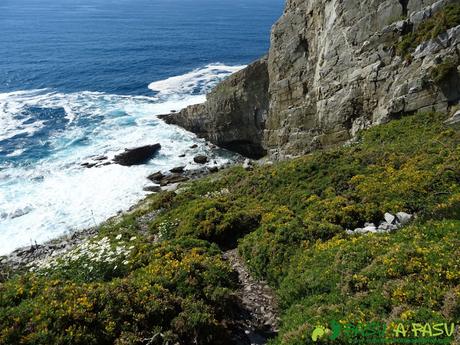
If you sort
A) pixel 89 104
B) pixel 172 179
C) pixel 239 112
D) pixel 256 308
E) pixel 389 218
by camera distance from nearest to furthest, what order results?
1. pixel 256 308
2. pixel 389 218
3. pixel 172 179
4. pixel 239 112
5. pixel 89 104

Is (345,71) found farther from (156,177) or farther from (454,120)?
(156,177)

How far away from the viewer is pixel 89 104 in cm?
8000

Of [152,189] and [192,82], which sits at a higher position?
[192,82]

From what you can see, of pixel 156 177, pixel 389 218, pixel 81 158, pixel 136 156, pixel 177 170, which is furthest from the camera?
pixel 136 156

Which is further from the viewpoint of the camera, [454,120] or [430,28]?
[430,28]

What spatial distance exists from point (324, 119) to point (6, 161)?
48.5 m

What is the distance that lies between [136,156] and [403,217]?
47679 millimetres

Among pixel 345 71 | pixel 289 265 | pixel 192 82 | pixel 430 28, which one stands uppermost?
pixel 430 28

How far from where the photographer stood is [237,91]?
61.4 meters

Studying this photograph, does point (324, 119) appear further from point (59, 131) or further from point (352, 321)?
point (59, 131)

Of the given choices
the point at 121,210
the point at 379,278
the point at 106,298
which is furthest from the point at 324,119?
the point at 106,298

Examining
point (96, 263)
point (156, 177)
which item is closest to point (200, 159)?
Result: point (156, 177)

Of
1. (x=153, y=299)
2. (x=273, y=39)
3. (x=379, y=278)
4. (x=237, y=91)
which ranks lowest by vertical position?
(x=237, y=91)

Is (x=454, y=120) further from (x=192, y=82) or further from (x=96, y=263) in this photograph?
(x=192, y=82)
